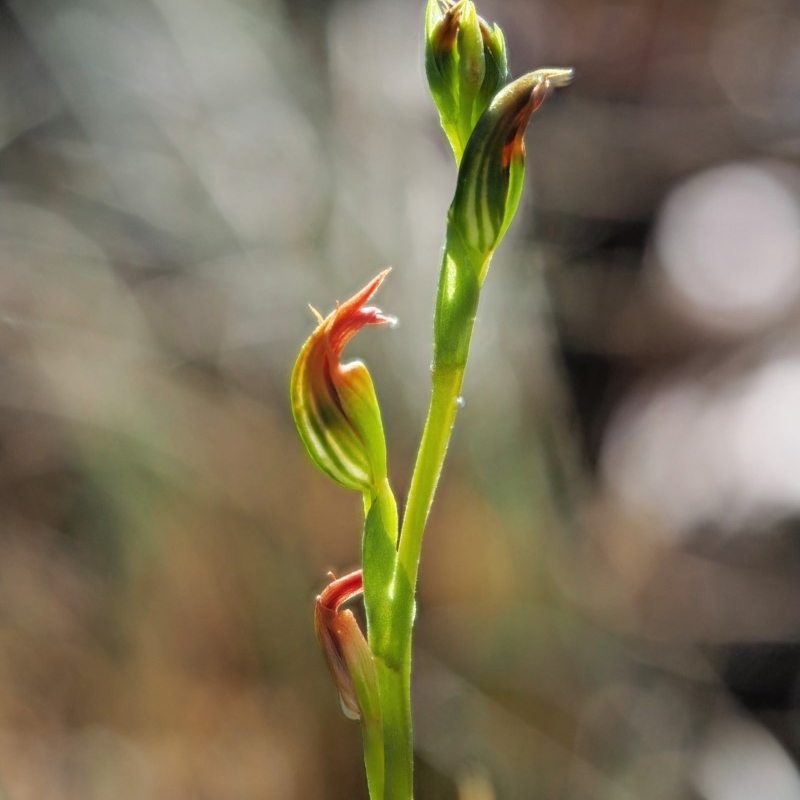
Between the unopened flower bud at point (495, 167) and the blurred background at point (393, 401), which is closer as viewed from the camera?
Result: the unopened flower bud at point (495, 167)

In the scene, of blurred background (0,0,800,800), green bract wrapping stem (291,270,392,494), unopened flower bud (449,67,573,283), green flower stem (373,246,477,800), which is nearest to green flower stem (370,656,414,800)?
green flower stem (373,246,477,800)

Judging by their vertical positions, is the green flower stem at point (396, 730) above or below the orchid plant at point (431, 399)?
below

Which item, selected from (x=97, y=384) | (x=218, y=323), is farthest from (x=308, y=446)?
(x=218, y=323)

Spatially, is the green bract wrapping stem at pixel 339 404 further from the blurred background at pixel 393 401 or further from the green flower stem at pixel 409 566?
the blurred background at pixel 393 401

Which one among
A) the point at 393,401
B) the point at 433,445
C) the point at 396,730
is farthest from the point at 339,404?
the point at 393,401

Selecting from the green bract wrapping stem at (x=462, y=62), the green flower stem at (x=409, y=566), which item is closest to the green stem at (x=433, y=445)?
the green flower stem at (x=409, y=566)

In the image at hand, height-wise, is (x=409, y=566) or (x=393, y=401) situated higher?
(x=409, y=566)

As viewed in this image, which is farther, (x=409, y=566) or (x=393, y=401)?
(x=393, y=401)

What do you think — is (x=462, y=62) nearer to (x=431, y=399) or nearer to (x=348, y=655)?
(x=431, y=399)

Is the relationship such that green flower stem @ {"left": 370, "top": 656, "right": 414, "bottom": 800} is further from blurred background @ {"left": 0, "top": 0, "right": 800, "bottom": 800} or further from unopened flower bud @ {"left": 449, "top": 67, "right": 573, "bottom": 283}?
blurred background @ {"left": 0, "top": 0, "right": 800, "bottom": 800}
